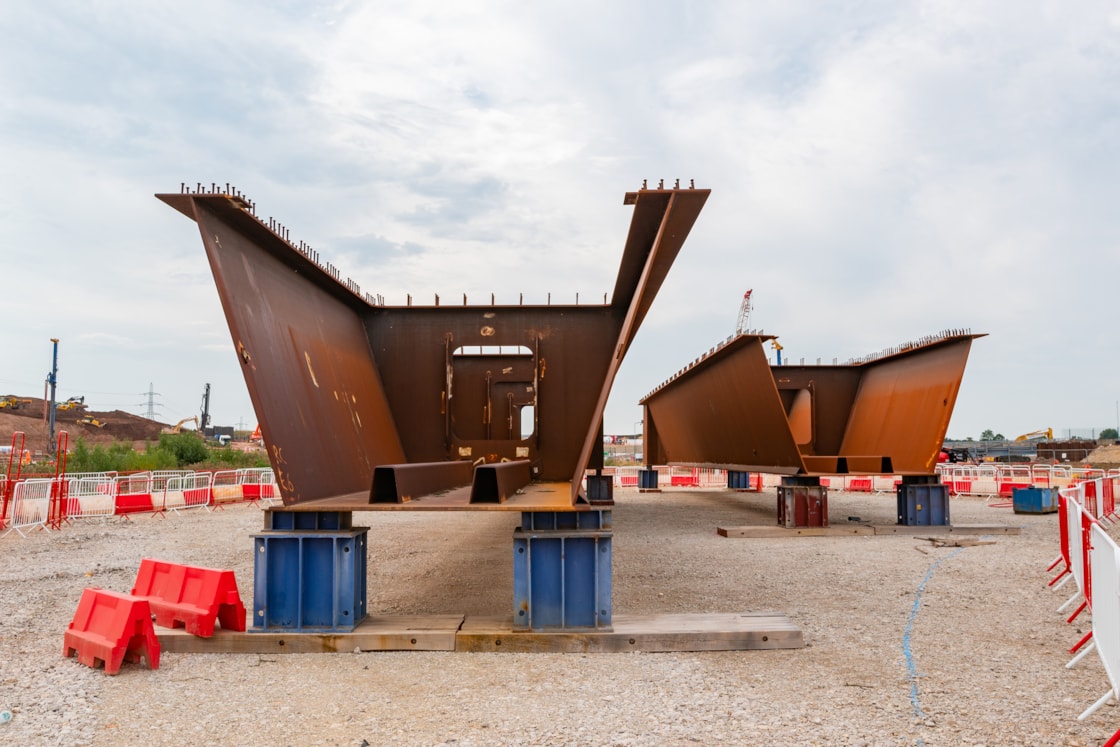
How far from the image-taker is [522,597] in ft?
20.6

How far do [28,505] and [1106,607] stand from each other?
18510mm

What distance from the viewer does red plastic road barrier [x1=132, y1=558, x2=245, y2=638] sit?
625 cm

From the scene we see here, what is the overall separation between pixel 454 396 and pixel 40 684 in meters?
6.55

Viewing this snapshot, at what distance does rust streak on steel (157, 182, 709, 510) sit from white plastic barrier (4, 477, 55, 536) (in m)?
10.5

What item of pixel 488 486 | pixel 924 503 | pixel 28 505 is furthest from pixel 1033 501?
pixel 28 505

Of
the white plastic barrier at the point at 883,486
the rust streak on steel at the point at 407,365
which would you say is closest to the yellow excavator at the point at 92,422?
the white plastic barrier at the point at 883,486

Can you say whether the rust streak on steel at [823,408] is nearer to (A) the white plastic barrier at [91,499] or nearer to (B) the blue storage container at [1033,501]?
(B) the blue storage container at [1033,501]

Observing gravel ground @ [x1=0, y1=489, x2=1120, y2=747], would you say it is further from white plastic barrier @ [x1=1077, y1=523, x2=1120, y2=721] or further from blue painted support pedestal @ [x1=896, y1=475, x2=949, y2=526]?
blue painted support pedestal @ [x1=896, y1=475, x2=949, y2=526]

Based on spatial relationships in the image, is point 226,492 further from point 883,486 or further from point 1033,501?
point 883,486

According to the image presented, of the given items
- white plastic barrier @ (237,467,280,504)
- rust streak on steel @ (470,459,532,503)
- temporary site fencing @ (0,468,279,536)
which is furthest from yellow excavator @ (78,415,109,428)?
rust streak on steel @ (470,459,532,503)

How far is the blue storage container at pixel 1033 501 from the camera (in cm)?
1891

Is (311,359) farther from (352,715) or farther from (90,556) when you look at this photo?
(90,556)

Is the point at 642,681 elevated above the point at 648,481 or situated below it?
above

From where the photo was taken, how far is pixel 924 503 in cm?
1489
